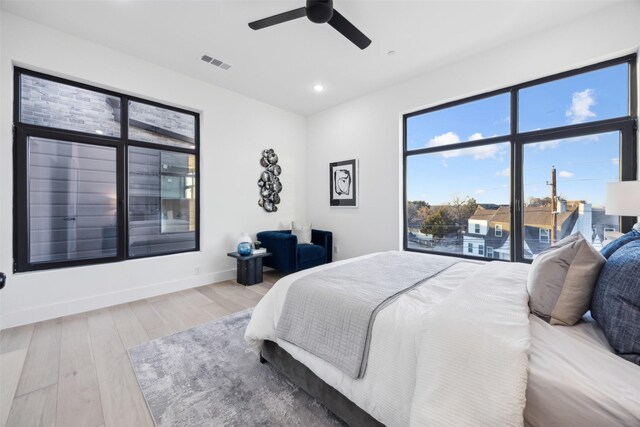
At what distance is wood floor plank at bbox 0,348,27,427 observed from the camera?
1482mm

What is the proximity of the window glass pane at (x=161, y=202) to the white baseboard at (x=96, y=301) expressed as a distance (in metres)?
0.48

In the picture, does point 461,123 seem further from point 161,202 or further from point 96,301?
point 96,301

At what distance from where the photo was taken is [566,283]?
1168mm

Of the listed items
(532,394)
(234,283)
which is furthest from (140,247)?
(532,394)

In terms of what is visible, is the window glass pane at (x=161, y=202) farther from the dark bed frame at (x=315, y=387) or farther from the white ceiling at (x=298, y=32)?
the dark bed frame at (x=315, y=387)

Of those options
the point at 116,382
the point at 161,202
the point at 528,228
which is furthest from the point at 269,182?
the point at 528,228

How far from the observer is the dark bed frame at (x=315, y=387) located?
4.11 feet

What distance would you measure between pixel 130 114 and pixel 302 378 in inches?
148

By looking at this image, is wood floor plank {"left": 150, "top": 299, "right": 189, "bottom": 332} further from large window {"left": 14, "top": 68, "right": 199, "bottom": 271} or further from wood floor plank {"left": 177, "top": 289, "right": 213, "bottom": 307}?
large window {"left": 14, "top": 68, "right": 199, "bottom": 271}

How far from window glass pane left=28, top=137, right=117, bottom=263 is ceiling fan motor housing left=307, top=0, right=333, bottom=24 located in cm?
289

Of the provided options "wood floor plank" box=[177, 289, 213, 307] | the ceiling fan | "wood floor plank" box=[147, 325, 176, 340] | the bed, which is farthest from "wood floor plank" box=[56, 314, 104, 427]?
the ceiling fan

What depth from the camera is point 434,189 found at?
3.77 metres

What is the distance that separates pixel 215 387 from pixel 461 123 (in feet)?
13.2

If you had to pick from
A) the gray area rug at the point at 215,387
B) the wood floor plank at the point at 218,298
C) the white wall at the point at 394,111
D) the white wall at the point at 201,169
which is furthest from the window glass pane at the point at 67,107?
the white wall at the point at 394,111
